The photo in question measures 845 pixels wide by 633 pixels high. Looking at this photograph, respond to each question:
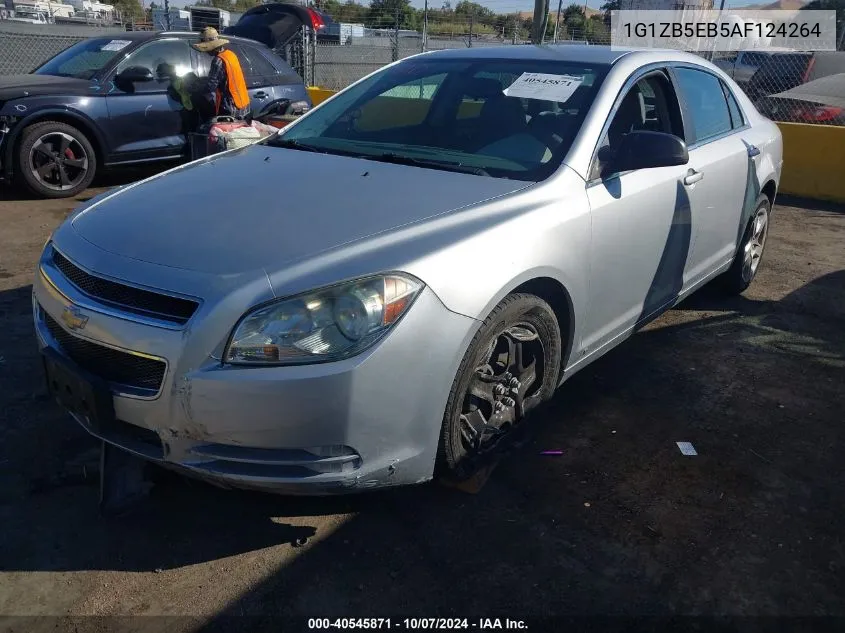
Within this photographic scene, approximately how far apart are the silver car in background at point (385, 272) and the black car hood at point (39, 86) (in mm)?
4641

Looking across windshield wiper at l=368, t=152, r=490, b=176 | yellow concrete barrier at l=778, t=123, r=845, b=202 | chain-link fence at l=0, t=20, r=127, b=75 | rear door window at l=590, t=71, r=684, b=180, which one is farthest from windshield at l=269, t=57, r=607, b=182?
chain-link fence at l=0, t=20, r=127, b=75

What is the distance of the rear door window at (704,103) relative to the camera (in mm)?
4102

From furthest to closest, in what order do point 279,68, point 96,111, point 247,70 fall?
point 279,68 → point 247,70 → point 96,111

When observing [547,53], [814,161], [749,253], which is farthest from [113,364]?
[814,161]

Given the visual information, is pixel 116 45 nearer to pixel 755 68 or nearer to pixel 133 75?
pixel 133 75

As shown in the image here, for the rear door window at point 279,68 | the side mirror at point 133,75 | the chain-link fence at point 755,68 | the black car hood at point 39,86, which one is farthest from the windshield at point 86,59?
the chain-link fence at point 755,68

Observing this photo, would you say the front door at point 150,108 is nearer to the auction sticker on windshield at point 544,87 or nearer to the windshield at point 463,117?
the windshield at point 463,117

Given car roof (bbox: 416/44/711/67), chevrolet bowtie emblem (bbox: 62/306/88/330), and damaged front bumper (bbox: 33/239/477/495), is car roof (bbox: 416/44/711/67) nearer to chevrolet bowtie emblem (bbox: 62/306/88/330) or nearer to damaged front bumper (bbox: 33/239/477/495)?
damaged front bumper (bbox: 33/239/477/495)

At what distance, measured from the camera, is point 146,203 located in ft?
9.40

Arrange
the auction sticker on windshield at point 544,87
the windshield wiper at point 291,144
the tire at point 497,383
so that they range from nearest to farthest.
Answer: the tire at point 497,383
the auction sticker on windshield at point 544,87
the windshield wiper at point 291,144

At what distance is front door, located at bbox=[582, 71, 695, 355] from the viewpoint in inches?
126

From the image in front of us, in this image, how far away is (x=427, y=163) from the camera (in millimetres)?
3211

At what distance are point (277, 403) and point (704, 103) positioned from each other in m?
3.38

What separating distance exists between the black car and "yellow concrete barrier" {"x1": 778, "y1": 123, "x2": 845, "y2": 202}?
6.61 meters
